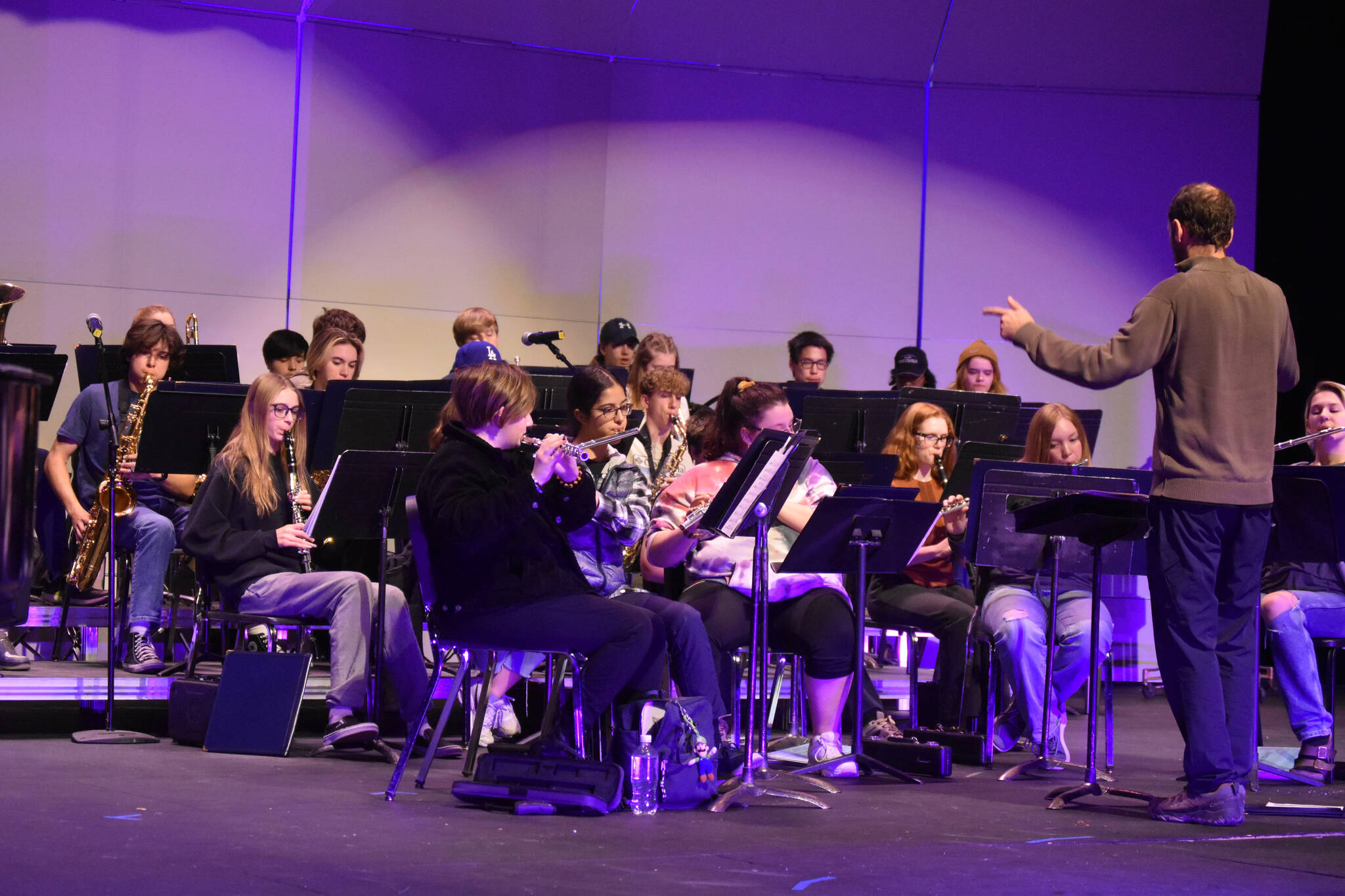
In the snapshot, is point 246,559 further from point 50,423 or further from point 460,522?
point 50,423

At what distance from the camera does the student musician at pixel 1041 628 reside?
518 cm

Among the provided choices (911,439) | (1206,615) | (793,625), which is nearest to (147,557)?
(793,625)

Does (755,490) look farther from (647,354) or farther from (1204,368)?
(647,354)

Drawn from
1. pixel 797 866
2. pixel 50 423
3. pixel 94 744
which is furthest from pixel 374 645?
pixel 50 423

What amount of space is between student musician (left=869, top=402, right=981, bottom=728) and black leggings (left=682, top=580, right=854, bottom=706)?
725 millimetres

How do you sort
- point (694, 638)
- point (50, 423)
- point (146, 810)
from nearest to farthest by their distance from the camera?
1. point (146, 810)
2. point (694, 638)
3. point (50, 423)

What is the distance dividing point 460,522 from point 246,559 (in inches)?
56.4

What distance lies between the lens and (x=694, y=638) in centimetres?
445

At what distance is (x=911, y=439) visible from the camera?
5711mm

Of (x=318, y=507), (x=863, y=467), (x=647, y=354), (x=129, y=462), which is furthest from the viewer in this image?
(x=647, y=354)

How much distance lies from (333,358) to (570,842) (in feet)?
10.7

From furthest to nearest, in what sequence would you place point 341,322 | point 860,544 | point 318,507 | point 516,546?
point 341,322, point 318,507, point 860,544, point 516,546

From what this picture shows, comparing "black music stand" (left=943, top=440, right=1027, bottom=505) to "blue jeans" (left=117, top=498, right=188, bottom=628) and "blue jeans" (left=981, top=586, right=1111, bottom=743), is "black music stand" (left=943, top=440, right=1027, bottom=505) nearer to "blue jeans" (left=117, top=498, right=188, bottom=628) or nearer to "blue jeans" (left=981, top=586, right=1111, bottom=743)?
"blue jeans" (left=981, top=586, right=1111, bottom=743)

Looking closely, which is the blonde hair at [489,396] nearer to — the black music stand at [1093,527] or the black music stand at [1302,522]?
the black music stand at [1093,527]
